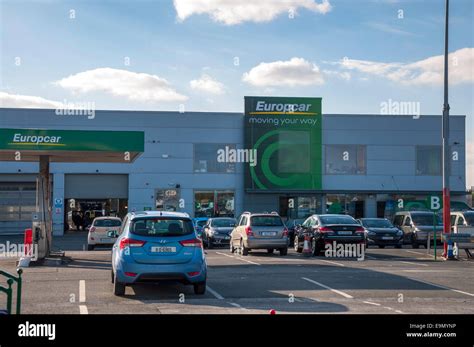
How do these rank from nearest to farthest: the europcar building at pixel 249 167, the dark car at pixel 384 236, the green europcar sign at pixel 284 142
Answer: the dark car at pixel 384 236 < the europcar building at pixel 249 167 < the green europcar sign at pixel 284 142

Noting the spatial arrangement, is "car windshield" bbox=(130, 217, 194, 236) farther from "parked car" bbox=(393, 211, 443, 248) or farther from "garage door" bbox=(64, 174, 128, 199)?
"garage door" bbox=(64, 174, 128, 199)

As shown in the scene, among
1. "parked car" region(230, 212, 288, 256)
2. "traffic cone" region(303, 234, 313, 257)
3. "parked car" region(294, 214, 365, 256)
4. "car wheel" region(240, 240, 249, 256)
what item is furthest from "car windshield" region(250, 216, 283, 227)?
"parked car" region(294, 214, 365, 256)

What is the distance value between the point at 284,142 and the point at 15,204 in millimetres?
18177

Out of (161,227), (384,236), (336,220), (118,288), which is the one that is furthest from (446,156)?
(118,288)

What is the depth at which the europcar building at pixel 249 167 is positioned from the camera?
45.6 metres

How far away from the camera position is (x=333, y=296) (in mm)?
14047

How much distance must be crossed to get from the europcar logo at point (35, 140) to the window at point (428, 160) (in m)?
31.6

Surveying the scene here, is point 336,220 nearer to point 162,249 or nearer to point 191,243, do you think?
point 191,243

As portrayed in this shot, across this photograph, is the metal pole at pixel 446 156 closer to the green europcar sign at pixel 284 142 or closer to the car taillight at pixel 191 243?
the car taillight at pixel 191 243

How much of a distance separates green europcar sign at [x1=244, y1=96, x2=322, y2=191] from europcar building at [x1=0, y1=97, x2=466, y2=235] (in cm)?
7

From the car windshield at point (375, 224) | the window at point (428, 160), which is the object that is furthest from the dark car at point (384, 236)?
the window at point (428, 160)

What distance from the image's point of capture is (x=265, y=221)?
25.5m
